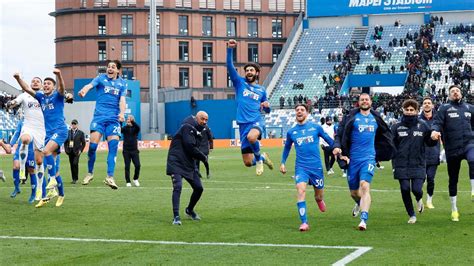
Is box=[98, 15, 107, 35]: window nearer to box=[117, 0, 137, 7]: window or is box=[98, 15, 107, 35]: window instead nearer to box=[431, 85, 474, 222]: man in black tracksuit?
box=[117, 0, 137, 7]: window

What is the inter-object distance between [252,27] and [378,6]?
2258 cm

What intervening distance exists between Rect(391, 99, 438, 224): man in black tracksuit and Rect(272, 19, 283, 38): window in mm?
92368

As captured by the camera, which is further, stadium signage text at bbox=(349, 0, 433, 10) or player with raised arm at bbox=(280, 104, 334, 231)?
stadium signage text at bbox=(349, 0, 433, 10)

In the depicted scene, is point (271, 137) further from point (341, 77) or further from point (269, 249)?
point (269, 249)

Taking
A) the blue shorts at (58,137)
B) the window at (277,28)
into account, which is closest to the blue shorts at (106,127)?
the blue shorts at (58,137)

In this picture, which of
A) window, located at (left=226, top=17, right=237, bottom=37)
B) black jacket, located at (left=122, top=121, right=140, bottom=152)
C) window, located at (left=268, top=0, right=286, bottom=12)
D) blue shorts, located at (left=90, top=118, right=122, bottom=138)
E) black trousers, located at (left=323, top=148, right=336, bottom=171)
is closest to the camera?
blue shorts, located at (left=90, top=118, right=122, bottom=138)

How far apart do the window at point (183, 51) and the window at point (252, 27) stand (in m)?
7.97

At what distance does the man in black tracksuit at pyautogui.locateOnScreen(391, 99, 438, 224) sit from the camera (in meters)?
16.3

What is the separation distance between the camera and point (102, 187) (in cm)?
2652

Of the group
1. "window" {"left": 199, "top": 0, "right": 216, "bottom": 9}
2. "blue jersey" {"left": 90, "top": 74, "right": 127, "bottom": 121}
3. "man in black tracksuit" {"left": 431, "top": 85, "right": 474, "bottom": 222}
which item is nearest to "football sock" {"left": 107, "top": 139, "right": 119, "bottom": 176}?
"blue jersey" {"left": 90, "top": 74, "right": 127, "bottom": 121}

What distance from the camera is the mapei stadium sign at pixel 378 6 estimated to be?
279ft

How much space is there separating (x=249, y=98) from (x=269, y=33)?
295 ft

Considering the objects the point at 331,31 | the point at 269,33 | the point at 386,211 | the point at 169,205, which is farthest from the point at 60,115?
the point at 269,33

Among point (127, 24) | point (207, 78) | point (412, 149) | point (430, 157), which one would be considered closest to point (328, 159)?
point (430, 157)
